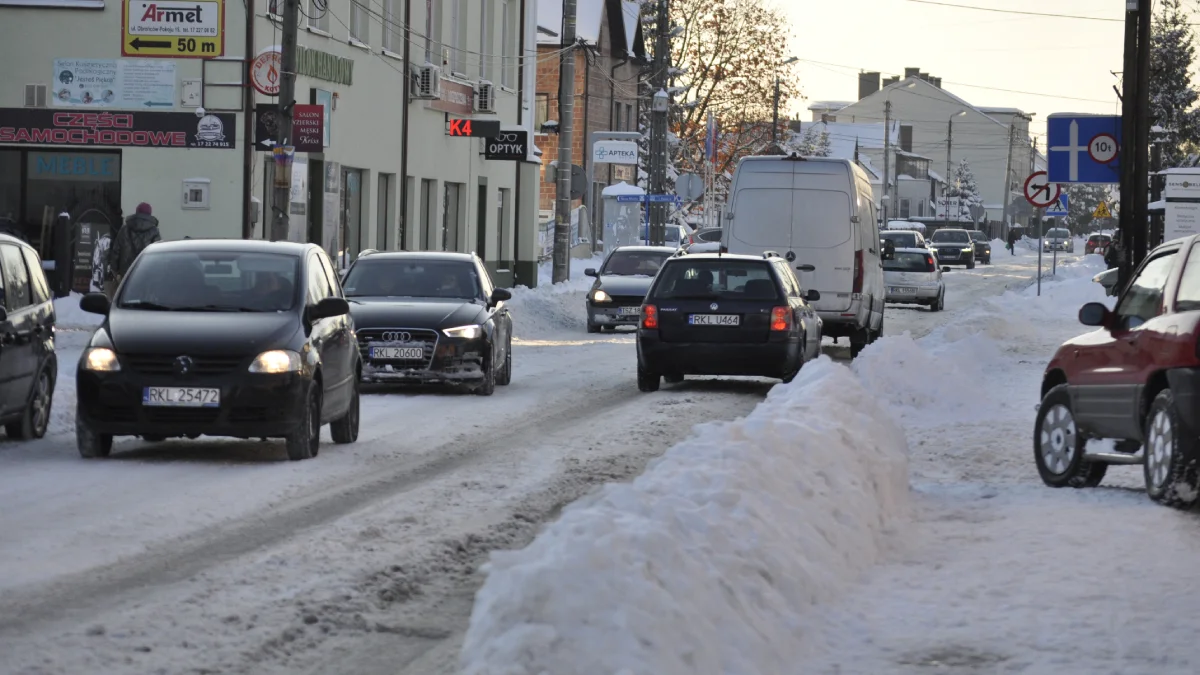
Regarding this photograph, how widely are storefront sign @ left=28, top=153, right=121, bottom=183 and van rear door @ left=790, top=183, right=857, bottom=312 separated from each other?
11932 millimetres

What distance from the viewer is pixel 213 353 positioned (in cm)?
1230

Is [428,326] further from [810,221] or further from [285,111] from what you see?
[810,221]

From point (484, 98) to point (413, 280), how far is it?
25.6m

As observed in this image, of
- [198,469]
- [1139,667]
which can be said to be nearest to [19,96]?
[198,469]

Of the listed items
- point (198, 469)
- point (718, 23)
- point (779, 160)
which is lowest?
point (198, 469)

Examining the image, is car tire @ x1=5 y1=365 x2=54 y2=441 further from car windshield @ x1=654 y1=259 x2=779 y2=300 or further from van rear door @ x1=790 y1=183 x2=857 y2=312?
van rear door @ x1=790 y1=183 x2=857 y2=312

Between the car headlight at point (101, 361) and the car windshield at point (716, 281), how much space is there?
8068mm

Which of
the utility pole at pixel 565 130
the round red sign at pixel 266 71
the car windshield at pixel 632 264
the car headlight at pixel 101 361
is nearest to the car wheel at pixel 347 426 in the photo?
the car headlight at pixel 101 361

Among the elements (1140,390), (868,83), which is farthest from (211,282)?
(868,83)

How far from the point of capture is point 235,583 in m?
7.70

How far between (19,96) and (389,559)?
80.2ft

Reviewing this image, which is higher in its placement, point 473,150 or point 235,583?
point 473,150

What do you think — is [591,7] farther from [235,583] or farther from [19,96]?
[235,583]

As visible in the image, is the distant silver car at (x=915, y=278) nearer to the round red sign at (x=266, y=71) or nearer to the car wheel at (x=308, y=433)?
the round red sign at (x=266, y=71)
